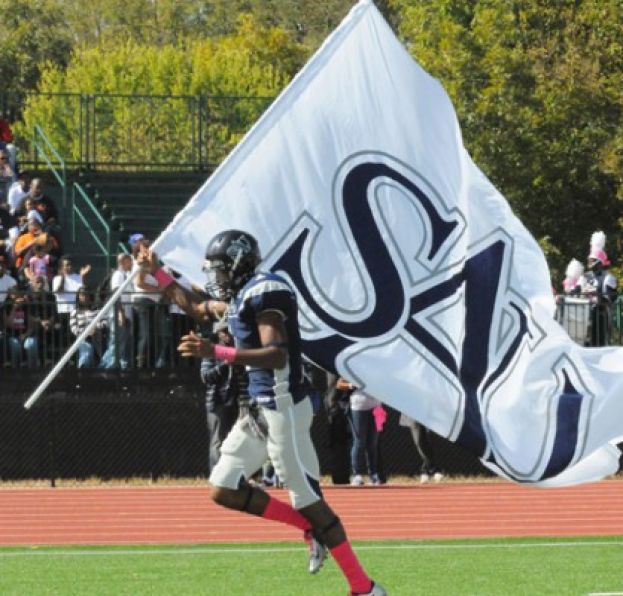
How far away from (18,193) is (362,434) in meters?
7.63

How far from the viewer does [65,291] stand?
21.7 m

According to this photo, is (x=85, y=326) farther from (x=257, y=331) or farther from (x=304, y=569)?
(x=257, y=331)

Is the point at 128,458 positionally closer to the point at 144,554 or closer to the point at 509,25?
the point at 144,554

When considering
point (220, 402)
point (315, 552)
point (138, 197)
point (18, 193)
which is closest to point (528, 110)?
point (138, 197)

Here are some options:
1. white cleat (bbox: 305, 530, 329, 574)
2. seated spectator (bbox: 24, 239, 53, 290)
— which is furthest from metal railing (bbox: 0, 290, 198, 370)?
white cleat (bbox: 305, 530, 329, 574)

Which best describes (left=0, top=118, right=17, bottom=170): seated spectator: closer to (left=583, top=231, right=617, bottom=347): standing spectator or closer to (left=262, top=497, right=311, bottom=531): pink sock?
(left=583, top=231, right=617, bottom=347): standing spectator

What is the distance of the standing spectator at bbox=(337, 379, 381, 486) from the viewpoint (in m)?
20.7

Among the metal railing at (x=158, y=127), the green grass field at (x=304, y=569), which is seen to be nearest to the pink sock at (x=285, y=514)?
the green grass field at (x=304, y=569)

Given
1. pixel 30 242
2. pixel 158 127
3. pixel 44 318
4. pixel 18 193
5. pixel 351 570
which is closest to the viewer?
pixel 351 570

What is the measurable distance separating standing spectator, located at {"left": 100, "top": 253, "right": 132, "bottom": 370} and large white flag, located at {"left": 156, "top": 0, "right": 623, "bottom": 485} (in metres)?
9.40

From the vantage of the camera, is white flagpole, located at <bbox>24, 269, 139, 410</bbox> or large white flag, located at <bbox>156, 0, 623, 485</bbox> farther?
large white flag, located at <bbox>156, 0, 623, 485</bbox>

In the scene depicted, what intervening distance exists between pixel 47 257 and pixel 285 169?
11.7 m

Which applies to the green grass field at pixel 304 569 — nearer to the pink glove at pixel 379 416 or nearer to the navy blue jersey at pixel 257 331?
the navy blue jersey at pixel 257 331

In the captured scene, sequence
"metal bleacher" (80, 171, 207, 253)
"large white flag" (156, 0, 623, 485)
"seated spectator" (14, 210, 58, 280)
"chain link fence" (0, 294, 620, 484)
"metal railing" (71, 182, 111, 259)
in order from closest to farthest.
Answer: "large white flag" (156, 0, 623, 485), "chain link fence" (0, 294, 620, 484), "seated spectator" (14, 210, 58, 280), "metal railing" (71, 182, 111, 259), "metal bleacher" (80, 171, 207, 253)
